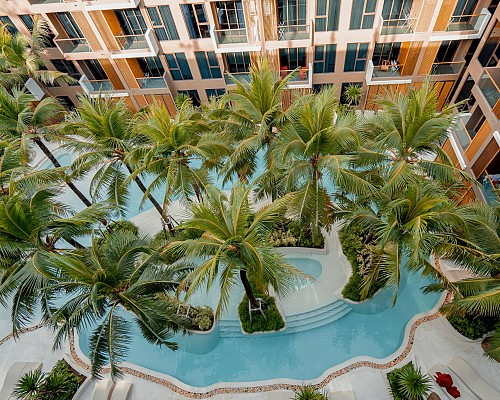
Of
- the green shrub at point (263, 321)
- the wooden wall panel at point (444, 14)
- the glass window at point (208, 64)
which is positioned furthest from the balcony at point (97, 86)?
the wooden wall panel at point (444, 14)

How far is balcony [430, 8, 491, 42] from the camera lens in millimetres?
16750

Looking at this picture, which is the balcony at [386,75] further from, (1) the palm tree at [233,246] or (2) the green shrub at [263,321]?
Answer: (2) the green shrub at [263,321]

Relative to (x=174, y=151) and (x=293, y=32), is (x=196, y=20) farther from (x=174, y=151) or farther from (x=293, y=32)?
(x=174, y=151)

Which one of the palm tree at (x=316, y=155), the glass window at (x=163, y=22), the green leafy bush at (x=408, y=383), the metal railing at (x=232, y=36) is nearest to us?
the green leafy bush at (x=408, y=383)

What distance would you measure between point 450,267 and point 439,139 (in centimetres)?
626

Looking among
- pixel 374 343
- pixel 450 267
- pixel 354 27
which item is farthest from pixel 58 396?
pixel 354 27

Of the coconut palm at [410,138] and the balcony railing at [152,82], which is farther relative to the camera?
the balcony railing at [152,82]

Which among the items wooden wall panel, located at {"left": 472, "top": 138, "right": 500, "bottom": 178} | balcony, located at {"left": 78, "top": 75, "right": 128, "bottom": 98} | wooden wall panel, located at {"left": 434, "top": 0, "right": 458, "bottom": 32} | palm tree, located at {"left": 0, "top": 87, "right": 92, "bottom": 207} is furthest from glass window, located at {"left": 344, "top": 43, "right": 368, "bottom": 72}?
palm tree, located at {"left": 0, "top": 87, "right": 92, "bottom": 207}

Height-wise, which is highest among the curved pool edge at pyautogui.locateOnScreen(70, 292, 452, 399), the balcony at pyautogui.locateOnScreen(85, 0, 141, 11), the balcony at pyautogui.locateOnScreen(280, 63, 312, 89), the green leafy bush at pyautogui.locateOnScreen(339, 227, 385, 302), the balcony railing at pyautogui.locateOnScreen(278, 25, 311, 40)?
the balcony at pyautogui.locateOnScreen(85, 0, 141, 11)

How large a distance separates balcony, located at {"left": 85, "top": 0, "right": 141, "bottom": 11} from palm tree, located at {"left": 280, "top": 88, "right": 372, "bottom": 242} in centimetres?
1230

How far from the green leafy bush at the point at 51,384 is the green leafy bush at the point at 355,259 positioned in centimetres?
1136

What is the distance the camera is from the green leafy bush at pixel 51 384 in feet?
38.2

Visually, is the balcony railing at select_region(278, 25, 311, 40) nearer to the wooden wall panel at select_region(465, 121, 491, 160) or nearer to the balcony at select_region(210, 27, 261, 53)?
the balcony at select_region(210, 27, 261, 53)

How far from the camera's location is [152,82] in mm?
21859
